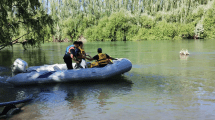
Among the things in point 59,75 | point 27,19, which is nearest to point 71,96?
point 59,75

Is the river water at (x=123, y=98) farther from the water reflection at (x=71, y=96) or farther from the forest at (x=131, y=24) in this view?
the forest at (x=131, y=24)

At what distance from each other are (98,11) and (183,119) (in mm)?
81843

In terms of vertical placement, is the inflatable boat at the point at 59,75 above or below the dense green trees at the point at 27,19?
below

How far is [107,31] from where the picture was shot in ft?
239

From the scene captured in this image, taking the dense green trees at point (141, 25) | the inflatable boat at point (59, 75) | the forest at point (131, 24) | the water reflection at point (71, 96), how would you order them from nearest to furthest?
the water reflection at point (71, 96)
the inflatable boat at point (59, 75)
the forest at point (131, 24)
the dense green trees at point (141, 25)

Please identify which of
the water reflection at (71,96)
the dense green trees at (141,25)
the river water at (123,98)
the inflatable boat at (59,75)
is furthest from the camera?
the dense green trees at (141,25)

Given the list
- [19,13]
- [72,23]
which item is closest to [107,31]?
[72,23]

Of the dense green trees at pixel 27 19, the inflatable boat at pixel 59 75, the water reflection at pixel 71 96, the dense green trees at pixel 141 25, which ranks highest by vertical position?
the dense green trees at pixel 141 25

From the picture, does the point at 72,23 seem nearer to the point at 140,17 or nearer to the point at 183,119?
the point at 140,17

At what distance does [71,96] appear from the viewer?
850cm

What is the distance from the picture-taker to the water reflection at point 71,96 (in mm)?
6742

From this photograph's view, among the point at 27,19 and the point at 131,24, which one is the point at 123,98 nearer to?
the point at 27,19

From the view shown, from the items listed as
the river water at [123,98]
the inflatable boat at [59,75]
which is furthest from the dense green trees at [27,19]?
the river water at [123,98]

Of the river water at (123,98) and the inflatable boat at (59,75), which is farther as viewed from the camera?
the inflatable boat at (59,75)
